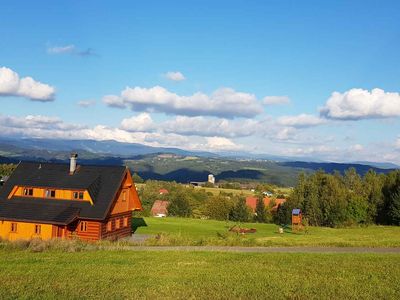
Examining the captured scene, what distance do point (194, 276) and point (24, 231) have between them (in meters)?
26.8

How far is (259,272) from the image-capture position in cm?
1706

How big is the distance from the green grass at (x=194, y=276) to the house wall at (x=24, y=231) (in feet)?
49.3

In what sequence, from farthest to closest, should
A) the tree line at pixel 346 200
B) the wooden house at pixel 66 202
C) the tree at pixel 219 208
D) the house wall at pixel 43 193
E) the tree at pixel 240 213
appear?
1. the tree at pixel 219 208
2. the tree at pixel 240 213
3. the tree line at pixel 346 200
4. the house wall at pixel 43 193
5. the wooden house at pixel 66 202

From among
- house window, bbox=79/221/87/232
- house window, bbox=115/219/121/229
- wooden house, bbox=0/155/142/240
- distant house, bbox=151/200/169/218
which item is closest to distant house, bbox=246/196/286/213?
distant house, bbox=151/200/169/218

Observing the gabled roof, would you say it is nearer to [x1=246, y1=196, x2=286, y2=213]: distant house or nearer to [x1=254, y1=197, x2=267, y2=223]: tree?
[x1=246, y1=196, x2=286, y2=213]: distant house

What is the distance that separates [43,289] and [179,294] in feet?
14.6

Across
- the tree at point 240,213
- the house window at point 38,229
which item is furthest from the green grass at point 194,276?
the tree at point 240,213

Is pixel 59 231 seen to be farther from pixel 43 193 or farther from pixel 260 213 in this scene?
pixel 260 213

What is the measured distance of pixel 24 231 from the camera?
123ft

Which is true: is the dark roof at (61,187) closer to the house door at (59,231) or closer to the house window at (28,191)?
the house window at (28,191)

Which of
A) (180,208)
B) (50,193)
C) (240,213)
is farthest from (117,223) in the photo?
(180,208)

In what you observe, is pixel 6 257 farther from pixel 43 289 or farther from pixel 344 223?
pixel 344 223

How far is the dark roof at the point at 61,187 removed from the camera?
124ft

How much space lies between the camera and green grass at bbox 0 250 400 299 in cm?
1320
